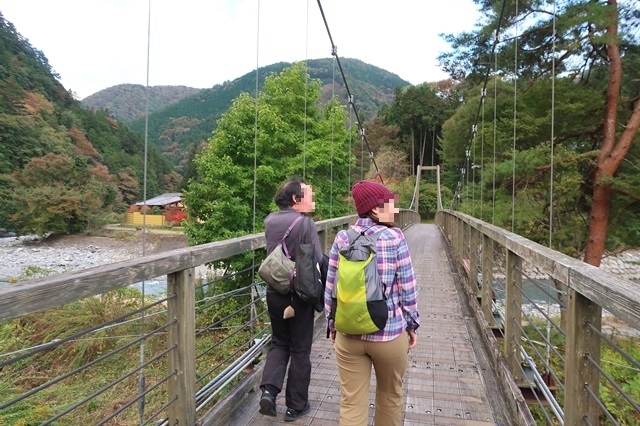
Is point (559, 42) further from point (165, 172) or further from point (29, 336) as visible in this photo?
point (29, 336)

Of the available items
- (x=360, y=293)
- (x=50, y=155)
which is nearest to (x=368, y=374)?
(x=360, y=293)

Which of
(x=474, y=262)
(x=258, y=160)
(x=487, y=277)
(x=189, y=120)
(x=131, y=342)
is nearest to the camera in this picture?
(x=131, y=342)

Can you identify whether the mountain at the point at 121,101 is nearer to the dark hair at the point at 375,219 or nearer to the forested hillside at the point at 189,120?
the forested hillside at the point at 189,120

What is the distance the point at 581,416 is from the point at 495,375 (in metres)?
1.13

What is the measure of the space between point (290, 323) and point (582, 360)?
1080mm

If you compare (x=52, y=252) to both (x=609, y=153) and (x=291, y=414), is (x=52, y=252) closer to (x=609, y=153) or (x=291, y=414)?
(x=291, y=414)

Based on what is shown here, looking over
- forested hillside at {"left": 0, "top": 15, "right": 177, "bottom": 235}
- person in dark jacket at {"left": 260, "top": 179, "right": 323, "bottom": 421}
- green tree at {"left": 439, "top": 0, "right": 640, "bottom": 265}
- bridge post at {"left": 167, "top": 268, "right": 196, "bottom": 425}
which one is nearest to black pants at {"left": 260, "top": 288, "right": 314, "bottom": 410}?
person in dark jacket at {"left": 260, "top": 179, "right": 323, "bottom": 421}

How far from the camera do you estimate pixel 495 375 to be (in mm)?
2285

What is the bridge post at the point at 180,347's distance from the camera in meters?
1.51

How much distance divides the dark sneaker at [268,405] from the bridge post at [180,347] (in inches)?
12.9

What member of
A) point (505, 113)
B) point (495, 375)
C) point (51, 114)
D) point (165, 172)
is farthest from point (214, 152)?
point (495, 375)

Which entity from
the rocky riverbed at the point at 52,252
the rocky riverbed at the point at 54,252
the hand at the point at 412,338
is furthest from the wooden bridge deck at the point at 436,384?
the rocky riverbed at the point at 52,252

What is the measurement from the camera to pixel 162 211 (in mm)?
9484

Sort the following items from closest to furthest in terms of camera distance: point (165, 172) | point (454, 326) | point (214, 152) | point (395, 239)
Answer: point (395, 239) < point (454, 326) < point (165, 172) < point (214, 152)
